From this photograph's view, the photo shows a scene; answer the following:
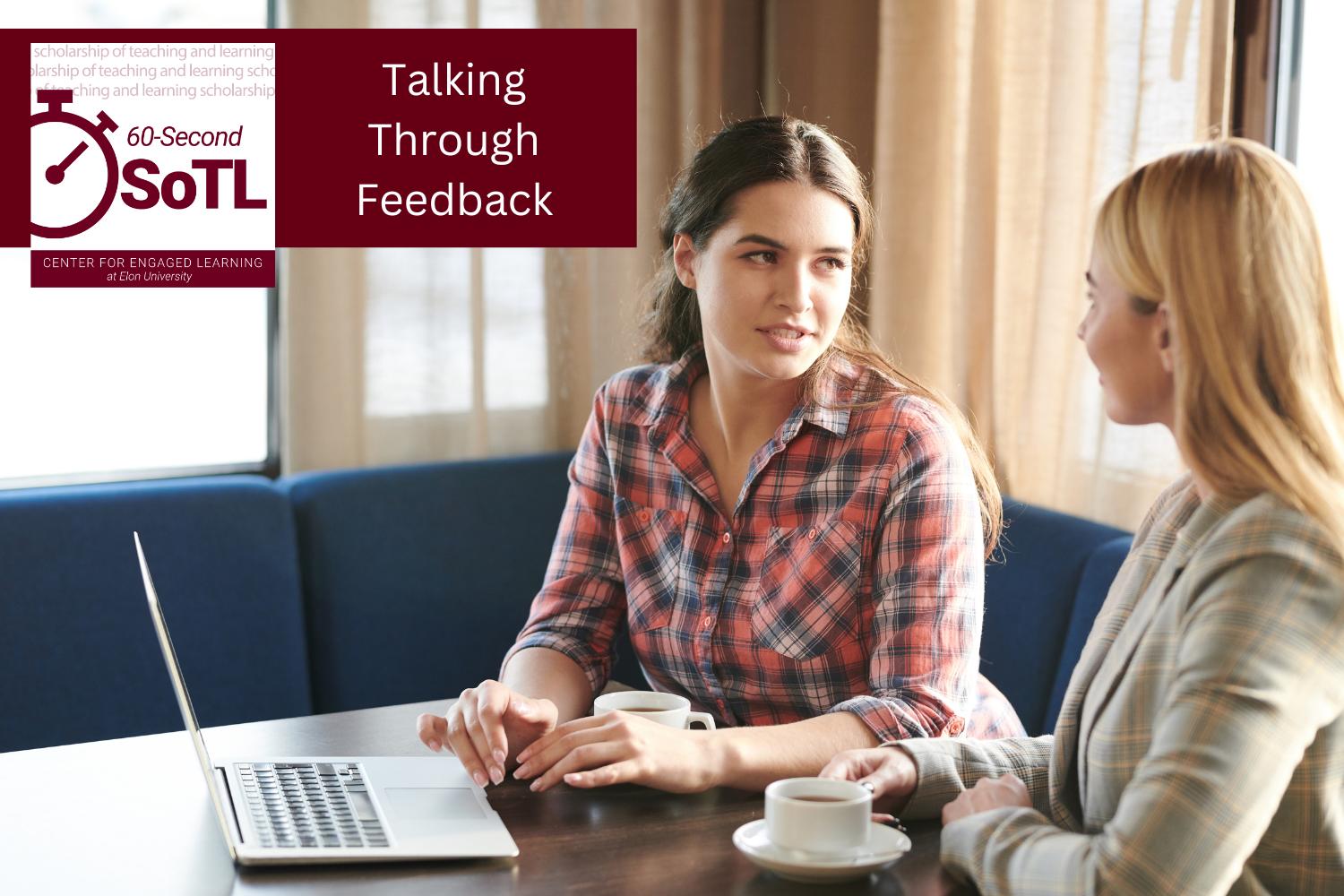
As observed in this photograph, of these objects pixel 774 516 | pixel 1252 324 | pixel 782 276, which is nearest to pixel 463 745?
pixel 774 516

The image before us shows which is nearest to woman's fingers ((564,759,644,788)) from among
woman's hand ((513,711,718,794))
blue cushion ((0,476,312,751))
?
woman's hand ((513,711,718,794))

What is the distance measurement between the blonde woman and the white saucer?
48 mm

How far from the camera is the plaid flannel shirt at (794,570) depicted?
1.37 m

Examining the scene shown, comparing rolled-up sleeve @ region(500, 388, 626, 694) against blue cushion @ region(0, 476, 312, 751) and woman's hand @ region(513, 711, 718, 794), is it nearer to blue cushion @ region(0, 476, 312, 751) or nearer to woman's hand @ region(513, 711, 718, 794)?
woman's hand @ region(513, 711, 718, 794)

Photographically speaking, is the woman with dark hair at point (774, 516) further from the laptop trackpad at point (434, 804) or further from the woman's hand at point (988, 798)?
the woman's hand at point (988, 798)

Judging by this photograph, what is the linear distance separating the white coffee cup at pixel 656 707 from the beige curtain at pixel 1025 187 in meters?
1.03

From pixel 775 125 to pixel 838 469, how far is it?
0.47 m

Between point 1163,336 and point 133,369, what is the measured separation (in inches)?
82.0

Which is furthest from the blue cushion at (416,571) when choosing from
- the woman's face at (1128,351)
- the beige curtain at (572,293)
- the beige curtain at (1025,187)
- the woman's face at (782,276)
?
the woman's face at (1128,351)

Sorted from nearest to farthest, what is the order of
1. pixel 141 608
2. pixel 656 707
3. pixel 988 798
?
pixel 988 798 < pixel 656 707 < pixel 141 608

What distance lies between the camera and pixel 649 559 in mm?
1663

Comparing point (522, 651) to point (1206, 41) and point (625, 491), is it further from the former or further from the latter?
point (1206, 41)

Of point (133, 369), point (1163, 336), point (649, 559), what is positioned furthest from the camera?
point (133, 369)

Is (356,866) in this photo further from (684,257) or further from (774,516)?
(684,257)
